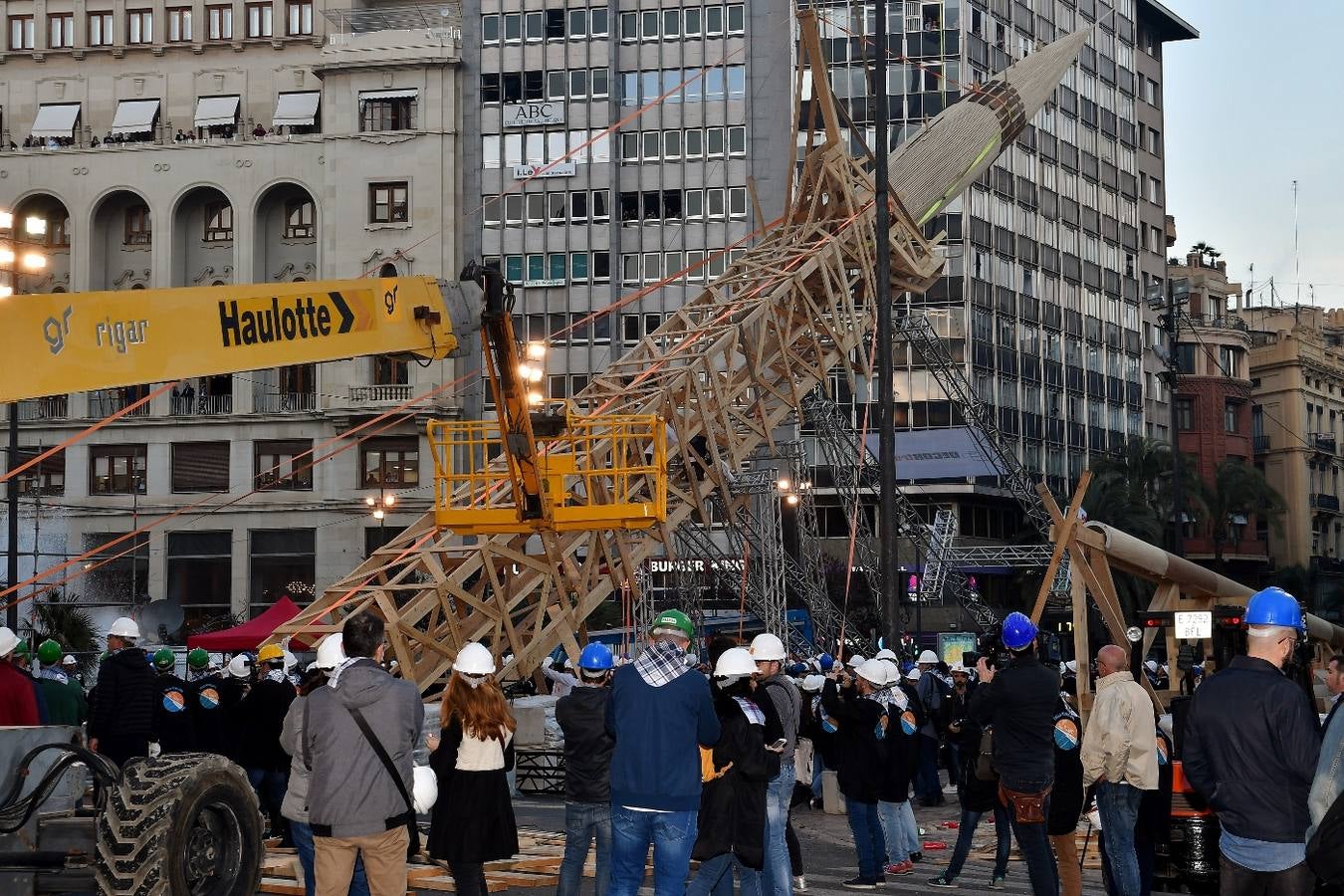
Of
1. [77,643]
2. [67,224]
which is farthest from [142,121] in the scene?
[77,643]

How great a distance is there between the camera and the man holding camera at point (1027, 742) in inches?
447

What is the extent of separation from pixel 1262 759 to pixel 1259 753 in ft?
0.09

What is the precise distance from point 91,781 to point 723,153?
5492cm

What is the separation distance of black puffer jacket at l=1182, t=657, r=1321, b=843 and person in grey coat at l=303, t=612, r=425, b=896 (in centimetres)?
400

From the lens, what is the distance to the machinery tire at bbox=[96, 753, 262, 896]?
8562 mm

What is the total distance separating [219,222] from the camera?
64.3 metres

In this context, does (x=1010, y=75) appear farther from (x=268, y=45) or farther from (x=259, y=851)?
(x=268, y=45)

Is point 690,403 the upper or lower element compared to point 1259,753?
upper

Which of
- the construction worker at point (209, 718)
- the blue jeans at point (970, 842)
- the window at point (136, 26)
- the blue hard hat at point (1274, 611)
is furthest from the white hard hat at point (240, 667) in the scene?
the window at point (136, 26)

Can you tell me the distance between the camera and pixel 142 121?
6347 cm

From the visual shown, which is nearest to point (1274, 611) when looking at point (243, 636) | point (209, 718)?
point (209, 718)

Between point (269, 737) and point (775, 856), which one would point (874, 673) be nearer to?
point (775, 856)

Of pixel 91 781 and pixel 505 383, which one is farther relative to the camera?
pixel 505 383

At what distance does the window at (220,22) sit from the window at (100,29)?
12.7 ft
